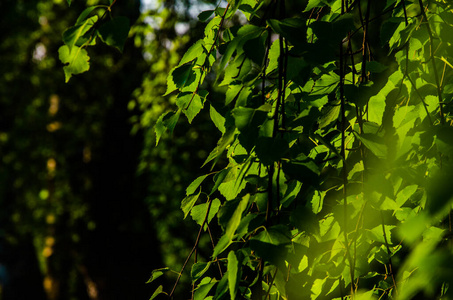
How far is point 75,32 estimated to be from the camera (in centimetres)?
64

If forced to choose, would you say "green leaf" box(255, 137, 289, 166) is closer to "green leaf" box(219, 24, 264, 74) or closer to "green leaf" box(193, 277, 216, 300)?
"green leaf" box(219, 24, 264, 74)

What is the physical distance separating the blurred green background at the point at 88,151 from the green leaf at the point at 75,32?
2.92 metres

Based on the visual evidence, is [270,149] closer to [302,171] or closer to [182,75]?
[302,171]

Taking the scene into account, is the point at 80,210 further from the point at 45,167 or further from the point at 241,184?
the point at 241,184

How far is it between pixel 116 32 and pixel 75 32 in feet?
0.20

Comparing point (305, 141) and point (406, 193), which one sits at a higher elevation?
point (305, 141)

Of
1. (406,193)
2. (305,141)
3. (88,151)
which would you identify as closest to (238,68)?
(305,141)

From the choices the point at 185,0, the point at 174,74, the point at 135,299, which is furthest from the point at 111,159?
the point at 174,74

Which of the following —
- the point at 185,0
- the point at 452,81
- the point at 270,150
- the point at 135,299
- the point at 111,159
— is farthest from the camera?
the point at 111,159

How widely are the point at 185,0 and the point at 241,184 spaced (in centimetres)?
322

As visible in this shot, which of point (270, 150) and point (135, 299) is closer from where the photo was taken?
point (270, 150)

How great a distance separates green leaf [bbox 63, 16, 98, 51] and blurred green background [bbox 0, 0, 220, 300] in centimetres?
292

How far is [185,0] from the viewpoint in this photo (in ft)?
11.9

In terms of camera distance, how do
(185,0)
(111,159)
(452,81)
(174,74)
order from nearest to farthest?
(174,74)
(452,81)
(185,0)
(111,159)
